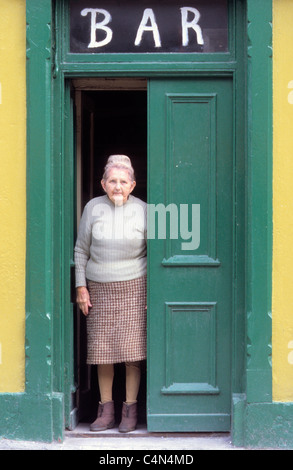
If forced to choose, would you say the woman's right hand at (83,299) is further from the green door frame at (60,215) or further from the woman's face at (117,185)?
the woman's face at (117,185)

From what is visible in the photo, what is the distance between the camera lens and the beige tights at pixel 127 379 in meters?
5.69

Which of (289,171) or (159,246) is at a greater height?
(289,171)

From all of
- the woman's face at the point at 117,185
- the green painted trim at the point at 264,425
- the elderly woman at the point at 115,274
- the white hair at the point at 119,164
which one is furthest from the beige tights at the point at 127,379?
the white hair at the point at 119,164

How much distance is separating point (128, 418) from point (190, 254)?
4.43ft

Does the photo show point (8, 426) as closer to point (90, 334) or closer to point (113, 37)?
point (90, 334)

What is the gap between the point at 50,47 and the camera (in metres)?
5.31

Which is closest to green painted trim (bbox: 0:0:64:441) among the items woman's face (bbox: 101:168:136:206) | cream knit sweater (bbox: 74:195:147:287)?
cream knit sweater (bbox: 74:195:147:287)

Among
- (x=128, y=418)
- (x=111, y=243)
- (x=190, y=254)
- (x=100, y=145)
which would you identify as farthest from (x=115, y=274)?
(x=100, y=145)

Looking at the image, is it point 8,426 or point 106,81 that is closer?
point 8,426

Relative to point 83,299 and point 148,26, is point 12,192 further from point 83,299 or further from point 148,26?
point 148,26

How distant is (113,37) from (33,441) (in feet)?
9.86

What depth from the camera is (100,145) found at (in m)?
7.94

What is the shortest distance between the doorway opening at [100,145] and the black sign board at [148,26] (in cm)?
41

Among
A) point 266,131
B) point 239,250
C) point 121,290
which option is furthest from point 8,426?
point 266,131
